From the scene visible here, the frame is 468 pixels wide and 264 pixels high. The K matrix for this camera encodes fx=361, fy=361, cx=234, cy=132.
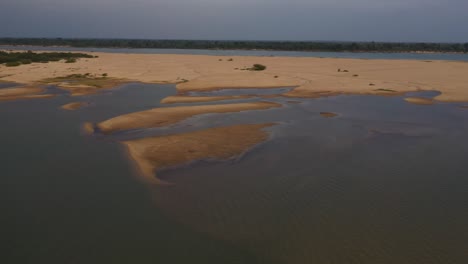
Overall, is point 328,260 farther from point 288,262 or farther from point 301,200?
point 301,200

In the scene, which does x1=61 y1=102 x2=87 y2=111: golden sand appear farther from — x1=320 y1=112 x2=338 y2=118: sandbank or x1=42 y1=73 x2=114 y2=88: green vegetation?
x1=320 y1=112 x2=338 y2=118: sandbank

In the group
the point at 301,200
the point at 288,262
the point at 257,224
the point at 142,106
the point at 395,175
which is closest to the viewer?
the point at 288,262

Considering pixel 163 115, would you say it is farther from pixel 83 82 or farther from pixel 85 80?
pixel 85 80

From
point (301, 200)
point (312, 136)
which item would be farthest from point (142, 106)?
point (301, 200)

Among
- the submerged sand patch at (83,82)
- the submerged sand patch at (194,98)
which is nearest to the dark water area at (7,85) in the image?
the submerged sand patch at (83,82)

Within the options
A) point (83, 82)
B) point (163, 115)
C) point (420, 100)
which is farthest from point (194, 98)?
point (420, 100)

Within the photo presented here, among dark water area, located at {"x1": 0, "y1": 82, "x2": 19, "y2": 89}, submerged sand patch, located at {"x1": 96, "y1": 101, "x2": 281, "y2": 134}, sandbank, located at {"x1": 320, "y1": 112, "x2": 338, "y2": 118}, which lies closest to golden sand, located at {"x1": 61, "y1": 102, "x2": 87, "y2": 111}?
submerged sand patch, located at {"x1": 96, "y1": 101, "x2": 281, "y2": 134}
